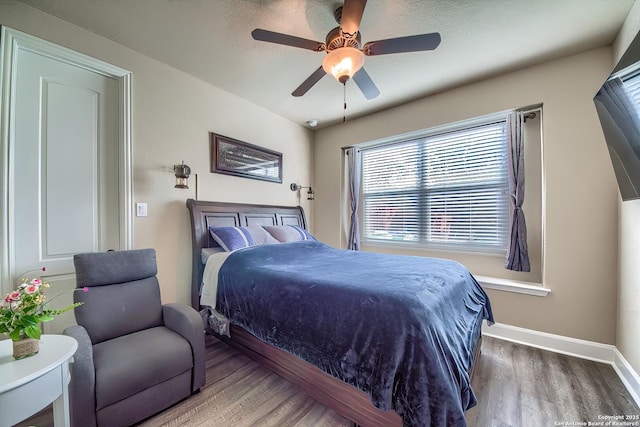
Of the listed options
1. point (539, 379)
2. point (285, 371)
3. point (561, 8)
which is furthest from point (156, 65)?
point (539, 379)

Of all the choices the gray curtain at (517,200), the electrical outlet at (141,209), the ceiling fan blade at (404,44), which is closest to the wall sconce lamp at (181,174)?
the electrical outlet at (141,209)

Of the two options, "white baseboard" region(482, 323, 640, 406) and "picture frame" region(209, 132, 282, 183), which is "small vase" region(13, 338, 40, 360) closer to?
"picture frame" region(209, 132, 282, 183)

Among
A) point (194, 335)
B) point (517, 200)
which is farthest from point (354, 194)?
point (194, 335)

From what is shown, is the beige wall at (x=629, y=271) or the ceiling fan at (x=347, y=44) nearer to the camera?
the ceiling fan at (x=347, y=44)

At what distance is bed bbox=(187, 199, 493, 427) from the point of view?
1.10 m

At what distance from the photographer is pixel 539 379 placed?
6.01ft

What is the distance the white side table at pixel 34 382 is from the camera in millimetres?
870

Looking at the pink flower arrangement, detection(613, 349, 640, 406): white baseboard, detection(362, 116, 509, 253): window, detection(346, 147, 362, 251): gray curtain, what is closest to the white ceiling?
detection(362, 116, 509, 253): window

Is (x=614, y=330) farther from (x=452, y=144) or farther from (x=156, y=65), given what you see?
(x=156, y=65)

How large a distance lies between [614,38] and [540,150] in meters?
0.97

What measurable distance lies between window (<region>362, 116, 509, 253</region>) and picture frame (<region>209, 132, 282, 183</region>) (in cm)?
148

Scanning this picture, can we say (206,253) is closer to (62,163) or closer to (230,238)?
(230,238)

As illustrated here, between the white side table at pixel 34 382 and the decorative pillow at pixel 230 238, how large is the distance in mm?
1306

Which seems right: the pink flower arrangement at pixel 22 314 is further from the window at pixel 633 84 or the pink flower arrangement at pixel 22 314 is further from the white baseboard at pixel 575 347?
the white baseboard at pixel 575 347
